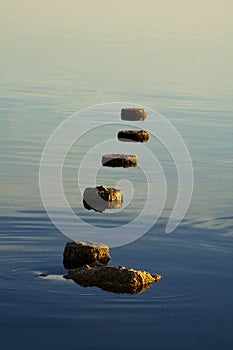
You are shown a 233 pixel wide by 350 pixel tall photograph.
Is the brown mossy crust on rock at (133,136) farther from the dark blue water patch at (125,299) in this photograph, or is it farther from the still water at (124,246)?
the dark blue water patch at (125,299)

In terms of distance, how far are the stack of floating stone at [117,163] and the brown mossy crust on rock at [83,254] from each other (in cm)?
653

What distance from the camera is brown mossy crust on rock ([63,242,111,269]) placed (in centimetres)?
2919

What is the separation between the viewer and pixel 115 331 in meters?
24.6

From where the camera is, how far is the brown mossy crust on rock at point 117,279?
2747 cm

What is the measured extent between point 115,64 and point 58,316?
62.1m

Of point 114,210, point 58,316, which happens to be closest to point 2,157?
point 114,210


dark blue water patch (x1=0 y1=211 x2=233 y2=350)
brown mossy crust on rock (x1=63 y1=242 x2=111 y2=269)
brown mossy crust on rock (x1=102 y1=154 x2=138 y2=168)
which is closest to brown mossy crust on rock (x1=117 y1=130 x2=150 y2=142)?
brown mossy crust on rock (x1=102 y1=154 x2=138 y2=168)

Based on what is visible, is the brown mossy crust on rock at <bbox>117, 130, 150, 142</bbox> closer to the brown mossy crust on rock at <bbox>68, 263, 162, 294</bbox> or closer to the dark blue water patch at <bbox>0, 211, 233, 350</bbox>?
the dark blue water patch at <bbox>0, 211, 233, 350</bbox>

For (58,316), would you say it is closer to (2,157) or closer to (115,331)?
(115,331)

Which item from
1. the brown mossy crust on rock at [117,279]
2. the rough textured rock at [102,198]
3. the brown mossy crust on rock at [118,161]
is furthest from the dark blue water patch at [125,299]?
the brown mossy crust on rock at [118,161]

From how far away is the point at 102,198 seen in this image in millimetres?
37125

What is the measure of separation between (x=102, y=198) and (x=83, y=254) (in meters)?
7.94

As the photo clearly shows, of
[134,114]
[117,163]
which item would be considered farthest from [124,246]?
[134,114]

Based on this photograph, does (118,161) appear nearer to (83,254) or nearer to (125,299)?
(83,254)
